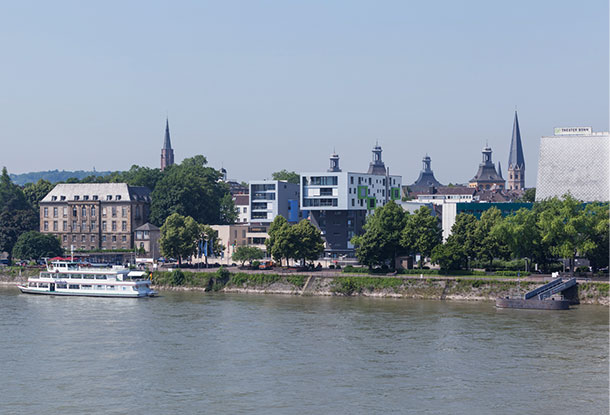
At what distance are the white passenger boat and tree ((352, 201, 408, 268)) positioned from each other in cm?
2444

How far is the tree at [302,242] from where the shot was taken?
108m

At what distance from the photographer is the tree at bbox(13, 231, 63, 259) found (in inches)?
4877

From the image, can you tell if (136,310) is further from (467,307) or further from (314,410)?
(314,410)

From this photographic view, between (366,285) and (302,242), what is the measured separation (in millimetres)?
13129

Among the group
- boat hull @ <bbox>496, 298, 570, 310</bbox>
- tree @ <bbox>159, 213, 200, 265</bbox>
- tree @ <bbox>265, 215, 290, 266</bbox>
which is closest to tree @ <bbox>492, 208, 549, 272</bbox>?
boat hull @ <bbox>496, 298, 570, 310</bbox>

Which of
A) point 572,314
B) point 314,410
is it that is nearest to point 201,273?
point 572,314

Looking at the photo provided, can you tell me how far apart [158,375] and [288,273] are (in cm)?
5125

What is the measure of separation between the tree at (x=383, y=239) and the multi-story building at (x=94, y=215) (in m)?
50.5

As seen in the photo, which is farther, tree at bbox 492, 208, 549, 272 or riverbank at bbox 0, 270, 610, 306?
tree at bbox 492, 208, 549, 272

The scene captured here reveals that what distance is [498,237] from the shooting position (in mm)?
99250

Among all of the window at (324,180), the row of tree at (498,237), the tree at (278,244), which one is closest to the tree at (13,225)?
the window at (324,180)

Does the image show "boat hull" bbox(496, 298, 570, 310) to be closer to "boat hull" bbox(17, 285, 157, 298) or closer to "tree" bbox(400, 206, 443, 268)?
"tree" bbox(400, 206, 443, 268)

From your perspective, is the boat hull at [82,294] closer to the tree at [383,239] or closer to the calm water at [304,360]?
the calm water at [304,360]

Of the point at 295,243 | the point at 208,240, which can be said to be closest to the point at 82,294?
the point at 208,240
